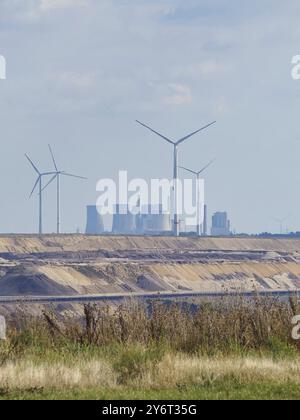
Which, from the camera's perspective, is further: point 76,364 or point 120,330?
point 120,330

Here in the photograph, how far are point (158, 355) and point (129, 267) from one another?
95.8 metres

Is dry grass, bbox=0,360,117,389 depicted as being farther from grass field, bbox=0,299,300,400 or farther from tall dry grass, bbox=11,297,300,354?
tall dry grass, bbox=11,297,300,354

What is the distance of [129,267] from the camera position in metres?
118

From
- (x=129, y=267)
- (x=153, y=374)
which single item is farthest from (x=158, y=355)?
(x=129, y=267)

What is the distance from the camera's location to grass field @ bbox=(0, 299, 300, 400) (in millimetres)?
20047

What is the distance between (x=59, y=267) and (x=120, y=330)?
85.0m

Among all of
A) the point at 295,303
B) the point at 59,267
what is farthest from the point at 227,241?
the point at 295,303

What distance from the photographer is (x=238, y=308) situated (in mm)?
27281

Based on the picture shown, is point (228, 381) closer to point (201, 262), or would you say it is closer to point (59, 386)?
point (59, 386)

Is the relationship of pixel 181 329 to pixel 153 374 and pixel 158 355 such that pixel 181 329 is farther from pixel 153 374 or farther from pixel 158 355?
pixel 153 374

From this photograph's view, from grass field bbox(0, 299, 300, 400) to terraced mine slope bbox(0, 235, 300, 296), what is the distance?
51.1 m

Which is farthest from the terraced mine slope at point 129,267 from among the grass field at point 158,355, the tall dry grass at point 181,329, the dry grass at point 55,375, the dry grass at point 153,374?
the dry grass at point 55,375

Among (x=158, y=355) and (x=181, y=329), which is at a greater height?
(x=181, y=329)

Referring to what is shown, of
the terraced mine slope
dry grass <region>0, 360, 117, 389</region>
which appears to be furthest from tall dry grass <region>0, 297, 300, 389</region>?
the terraced mine slope
